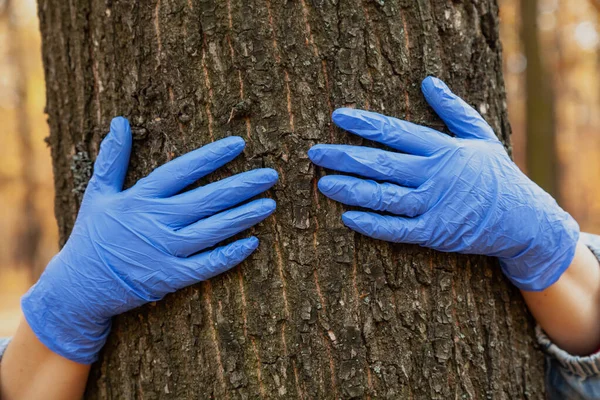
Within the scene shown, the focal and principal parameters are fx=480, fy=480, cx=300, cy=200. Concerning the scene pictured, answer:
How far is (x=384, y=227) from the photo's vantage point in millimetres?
1410

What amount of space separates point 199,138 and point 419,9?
31.0 inches

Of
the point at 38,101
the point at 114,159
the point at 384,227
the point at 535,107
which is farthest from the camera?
the point at 38,101

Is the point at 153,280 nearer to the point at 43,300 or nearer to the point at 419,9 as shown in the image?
the point at 43,300

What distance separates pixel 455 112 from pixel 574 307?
0.78 m

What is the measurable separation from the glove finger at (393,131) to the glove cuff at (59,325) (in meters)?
1.01

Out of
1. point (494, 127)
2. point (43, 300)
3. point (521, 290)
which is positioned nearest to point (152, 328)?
point (43, 300)

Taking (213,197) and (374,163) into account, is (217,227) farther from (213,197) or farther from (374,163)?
(374,163)

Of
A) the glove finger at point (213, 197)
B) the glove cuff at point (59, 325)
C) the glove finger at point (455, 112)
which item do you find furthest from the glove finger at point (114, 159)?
the glove finger at point (455, 112)

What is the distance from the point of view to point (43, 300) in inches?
61.2

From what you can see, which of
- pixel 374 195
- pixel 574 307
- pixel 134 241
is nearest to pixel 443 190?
pixel 374 195

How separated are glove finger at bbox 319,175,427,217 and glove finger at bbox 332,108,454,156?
5.2 inches

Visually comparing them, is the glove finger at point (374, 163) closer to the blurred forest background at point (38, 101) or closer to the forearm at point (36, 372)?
the forearm at point (36, 372)

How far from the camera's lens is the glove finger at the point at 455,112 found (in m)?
1.47

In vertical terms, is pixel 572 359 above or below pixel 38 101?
below
